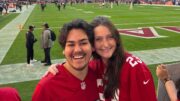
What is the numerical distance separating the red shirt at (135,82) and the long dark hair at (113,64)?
0.05m

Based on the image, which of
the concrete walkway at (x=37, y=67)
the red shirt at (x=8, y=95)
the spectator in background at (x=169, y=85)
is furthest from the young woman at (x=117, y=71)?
the concrete walkway at (x=37, y=67)

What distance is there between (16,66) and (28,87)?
3.38m

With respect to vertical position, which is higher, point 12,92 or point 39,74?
point 12,92

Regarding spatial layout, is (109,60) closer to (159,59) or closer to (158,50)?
(159,59)

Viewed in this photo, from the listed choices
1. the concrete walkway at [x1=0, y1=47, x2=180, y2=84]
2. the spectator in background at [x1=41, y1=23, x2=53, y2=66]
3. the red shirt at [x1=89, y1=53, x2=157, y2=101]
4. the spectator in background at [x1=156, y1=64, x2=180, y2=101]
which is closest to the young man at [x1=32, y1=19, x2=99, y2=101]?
the red shirt at [x1=89, y1=53, x2=157, y2=101]

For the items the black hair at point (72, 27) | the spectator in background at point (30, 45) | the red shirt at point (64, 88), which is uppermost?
the black hair at point (72, 27)

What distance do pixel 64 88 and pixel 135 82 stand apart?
62 centimetres

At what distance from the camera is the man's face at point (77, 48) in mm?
3016

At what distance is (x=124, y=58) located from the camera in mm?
3244

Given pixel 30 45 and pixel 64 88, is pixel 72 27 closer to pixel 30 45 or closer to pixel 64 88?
pixel 64 88

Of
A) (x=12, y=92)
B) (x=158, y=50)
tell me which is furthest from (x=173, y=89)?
(x=158, y=50)

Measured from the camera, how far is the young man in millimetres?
2986

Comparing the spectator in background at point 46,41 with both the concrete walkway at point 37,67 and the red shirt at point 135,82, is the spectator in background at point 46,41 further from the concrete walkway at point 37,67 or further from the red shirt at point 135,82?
the red shirt at point 135,82

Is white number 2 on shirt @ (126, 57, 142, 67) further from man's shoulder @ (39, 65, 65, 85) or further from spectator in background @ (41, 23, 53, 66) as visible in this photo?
spectator in background @ (41, 23, 53, 66)
